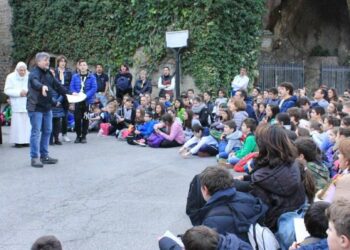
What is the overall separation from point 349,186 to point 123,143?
8607mm

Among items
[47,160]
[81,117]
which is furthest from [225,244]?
[81,117]

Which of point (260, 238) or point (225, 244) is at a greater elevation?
point (225, 244)

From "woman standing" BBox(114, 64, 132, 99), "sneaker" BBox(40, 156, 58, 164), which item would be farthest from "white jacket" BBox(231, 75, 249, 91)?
"sneaker" BBox(40, 156, 58, 164)

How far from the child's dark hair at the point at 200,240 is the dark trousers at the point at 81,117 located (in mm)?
8697

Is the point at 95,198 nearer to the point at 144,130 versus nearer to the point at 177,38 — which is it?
the point at 144,130

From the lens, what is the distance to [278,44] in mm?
25406

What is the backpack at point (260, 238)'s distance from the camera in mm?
4359

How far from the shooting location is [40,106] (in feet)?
29.0

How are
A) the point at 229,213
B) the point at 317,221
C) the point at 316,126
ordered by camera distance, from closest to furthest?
the point at 317,221, the point at 229,213, the point at 316,126

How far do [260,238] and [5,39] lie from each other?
20223 mm

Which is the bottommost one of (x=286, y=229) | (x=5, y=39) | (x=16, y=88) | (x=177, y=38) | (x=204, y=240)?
(x=286, y=229)

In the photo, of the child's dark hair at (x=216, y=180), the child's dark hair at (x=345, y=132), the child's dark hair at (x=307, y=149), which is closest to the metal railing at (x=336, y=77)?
the child's dark hair at (x=345, y=132)

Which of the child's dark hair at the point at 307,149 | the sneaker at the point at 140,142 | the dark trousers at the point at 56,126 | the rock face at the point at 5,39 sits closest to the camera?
the child's dark hair at the point at 307,149

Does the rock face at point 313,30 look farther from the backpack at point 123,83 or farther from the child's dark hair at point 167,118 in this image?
the child's dark hair at point 167,118
